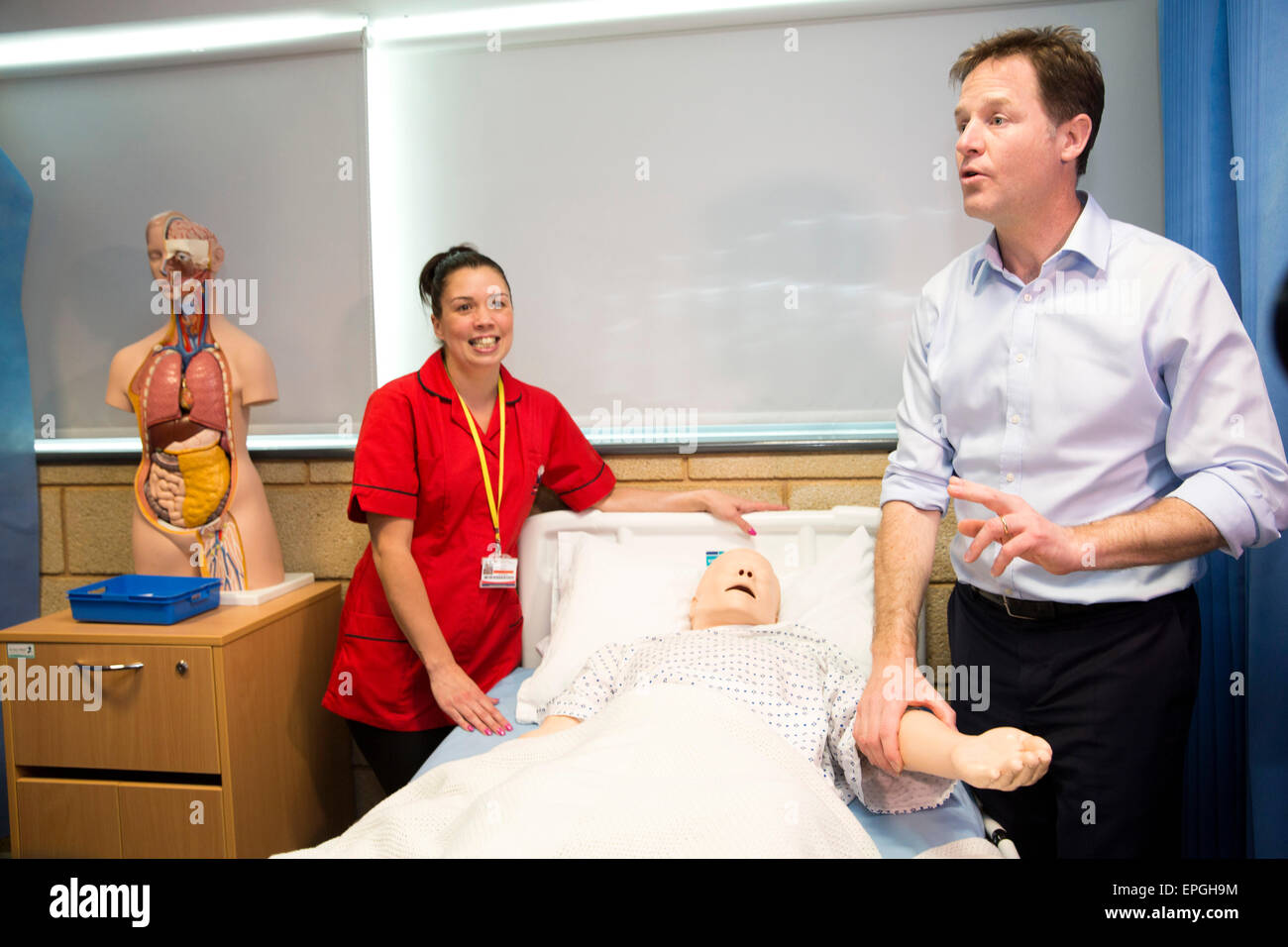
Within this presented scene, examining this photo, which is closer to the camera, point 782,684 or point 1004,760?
point 1004,760

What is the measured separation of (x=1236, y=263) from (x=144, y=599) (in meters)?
2.71

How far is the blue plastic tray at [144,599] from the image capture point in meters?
2.11

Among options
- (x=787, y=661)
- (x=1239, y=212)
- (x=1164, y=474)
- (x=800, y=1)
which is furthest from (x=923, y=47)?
(x=787, y=661)

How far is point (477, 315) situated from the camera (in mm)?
2057

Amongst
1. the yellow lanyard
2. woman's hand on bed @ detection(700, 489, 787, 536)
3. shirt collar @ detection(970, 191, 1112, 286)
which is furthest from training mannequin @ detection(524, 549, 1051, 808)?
shirt collar @ detection(970, 191, 1112, 286)

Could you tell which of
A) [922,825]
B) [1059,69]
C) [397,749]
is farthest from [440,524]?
[1059,69]

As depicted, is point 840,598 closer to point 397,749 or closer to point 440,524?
point 440,524

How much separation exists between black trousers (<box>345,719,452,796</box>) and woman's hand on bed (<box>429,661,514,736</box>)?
6.6 inches

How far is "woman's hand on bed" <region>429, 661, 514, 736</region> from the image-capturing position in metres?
1.94

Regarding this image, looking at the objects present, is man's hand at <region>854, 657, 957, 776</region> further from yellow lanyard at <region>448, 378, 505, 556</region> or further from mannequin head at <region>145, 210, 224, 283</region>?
mannequin head at <region>145, 210, 224, 283</region>
